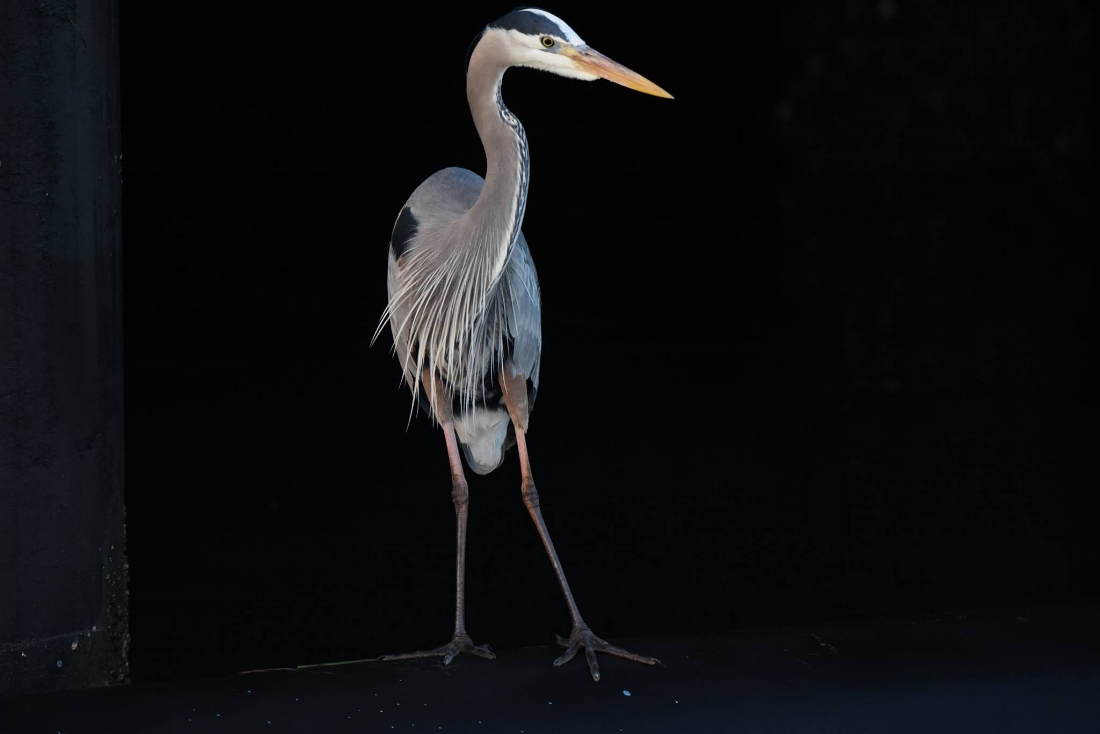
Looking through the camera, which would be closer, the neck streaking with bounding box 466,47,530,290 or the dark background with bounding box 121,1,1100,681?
the neck streaking with bounding box 466,47,530,290

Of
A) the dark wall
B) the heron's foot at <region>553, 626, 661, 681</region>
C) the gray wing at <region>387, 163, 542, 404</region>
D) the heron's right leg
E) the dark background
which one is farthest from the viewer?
the dark background

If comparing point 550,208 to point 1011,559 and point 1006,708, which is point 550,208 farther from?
point 1006,708

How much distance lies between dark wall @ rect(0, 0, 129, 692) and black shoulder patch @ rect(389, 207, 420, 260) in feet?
1.71

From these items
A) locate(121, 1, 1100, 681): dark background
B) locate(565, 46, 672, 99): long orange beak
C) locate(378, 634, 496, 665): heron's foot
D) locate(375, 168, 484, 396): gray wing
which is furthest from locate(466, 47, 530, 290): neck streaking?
locate(121, 1, 1100, 681): dark background

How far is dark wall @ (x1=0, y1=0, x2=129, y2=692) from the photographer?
186cm

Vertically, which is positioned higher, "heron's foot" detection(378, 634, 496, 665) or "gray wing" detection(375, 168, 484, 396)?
"gray wing" detection(375, 168, 484, 396)

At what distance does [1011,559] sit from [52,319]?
3.19m

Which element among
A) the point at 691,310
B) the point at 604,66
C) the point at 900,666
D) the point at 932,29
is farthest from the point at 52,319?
the point at 932,29

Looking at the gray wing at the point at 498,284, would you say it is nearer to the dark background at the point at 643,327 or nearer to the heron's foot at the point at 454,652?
the heron's foot at the point at 454,652

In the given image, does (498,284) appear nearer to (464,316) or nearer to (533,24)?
(464,316)

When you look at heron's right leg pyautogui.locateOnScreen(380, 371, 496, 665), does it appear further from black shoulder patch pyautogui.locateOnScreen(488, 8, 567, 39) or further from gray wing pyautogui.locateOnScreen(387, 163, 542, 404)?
black shoulder patch pyautogui.locateOnScreen(488, 8, 567, 39)

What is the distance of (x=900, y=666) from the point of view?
163 centimetres

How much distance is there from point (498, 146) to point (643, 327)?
3.58m

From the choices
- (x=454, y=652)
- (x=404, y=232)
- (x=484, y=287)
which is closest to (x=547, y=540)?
(x=454, y=652)
